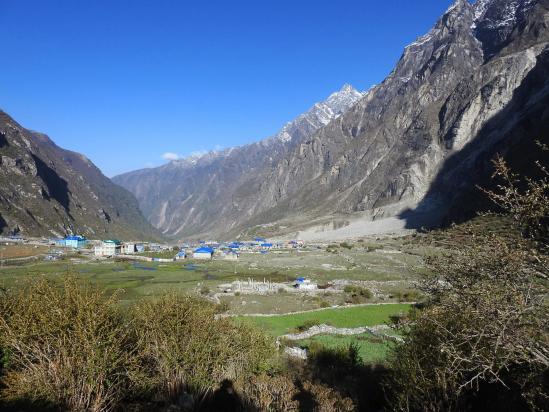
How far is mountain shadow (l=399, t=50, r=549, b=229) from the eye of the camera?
13062 cm

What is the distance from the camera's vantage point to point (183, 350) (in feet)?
65.7

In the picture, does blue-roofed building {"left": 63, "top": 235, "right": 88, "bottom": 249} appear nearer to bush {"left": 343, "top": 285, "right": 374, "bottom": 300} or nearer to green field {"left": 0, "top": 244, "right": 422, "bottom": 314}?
green field {"left": 0, "top": 244, "right": 422, "bottom": 314}

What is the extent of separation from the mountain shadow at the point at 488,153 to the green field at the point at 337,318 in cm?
7645

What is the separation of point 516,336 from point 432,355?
558 centimetres

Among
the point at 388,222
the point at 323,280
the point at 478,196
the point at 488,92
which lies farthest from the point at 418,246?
the point at 488,92

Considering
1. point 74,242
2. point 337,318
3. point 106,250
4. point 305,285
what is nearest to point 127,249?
point 106,250

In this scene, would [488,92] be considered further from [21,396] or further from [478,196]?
[21,396]

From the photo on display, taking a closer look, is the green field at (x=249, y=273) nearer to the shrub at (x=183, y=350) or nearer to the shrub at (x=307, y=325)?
the shrub at (x=307, y=325)

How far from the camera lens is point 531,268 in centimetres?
967

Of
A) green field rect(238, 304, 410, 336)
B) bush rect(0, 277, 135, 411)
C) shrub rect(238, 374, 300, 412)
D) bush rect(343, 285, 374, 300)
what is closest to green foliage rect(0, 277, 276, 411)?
bush rect(0, 277, 135, 411)

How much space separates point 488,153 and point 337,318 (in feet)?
451

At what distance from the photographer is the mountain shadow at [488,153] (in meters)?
131

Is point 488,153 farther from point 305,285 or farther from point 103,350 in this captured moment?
point 103,350

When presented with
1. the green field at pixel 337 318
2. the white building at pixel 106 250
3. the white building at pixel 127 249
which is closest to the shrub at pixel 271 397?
the green field at pixel 337 318
